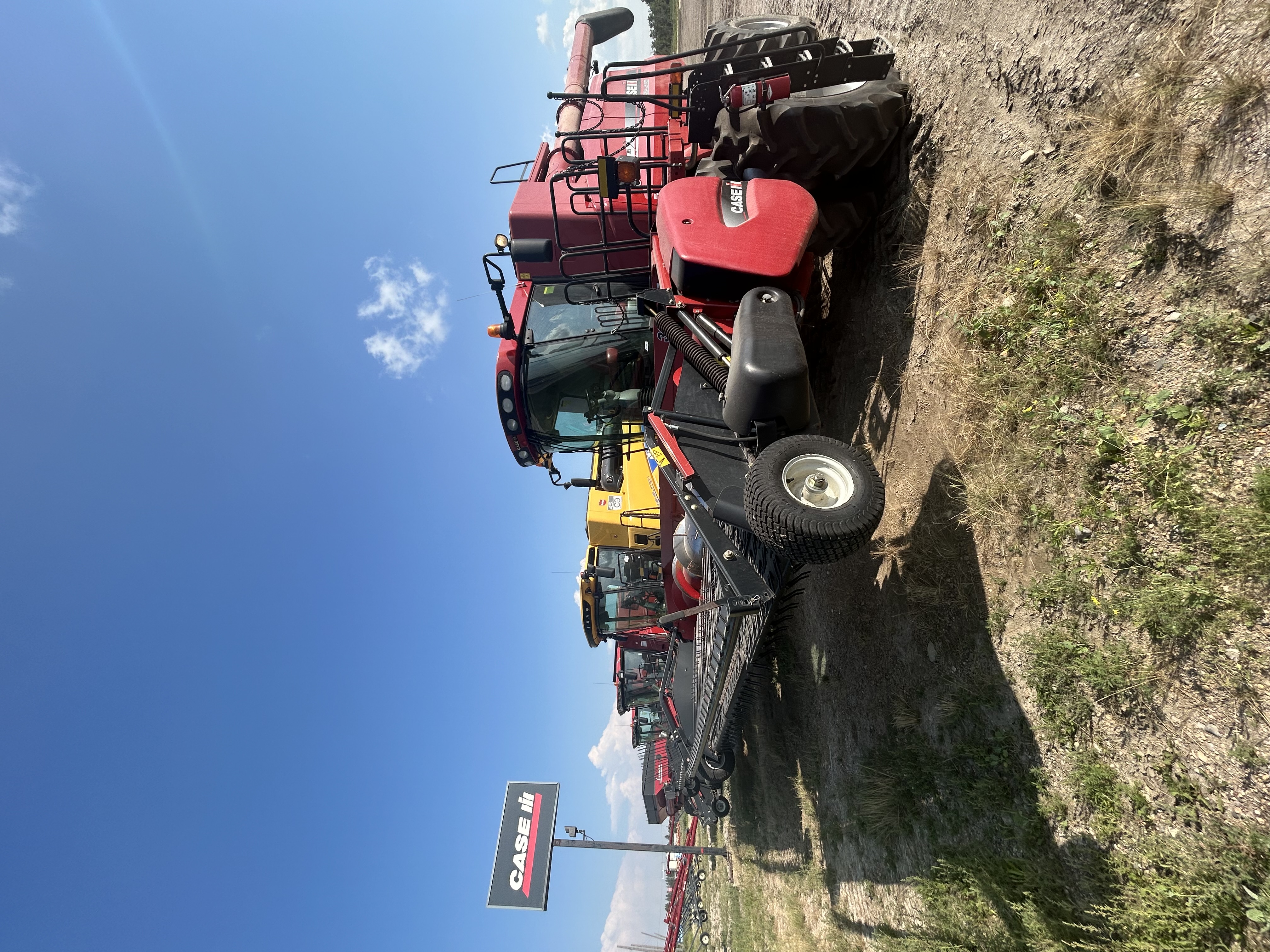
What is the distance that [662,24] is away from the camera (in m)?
28.9

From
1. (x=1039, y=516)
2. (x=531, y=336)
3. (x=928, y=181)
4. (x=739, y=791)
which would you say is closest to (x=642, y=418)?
(x=531, y=336)

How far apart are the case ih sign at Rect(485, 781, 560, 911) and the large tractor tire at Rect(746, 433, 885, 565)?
12.9 metres

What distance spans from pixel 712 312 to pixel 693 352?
0.35 metres

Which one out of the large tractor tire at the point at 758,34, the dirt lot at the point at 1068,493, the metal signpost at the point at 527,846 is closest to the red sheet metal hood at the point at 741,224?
the dirt lot at the point at 1068,493

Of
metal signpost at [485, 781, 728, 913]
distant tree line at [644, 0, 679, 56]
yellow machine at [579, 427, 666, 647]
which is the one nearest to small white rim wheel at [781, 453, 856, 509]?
yellow machine at [579, 427, 666, 647]

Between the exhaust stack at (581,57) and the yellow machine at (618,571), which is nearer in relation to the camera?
the exhaust stack at (581,57)

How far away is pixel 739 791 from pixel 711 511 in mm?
7221

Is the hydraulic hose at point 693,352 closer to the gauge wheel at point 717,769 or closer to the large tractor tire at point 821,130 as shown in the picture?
the large tractor tire at point 821,130

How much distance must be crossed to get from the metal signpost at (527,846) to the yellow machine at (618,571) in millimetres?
4802

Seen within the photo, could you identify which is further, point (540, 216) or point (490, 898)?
point (490, 898)

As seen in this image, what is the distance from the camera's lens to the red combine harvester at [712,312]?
2963 millimetres

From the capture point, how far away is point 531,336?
5.40 meters

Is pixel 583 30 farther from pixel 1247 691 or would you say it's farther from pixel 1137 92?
pixel 1247 691

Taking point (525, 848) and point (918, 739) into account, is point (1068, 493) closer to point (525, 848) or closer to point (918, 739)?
point (918, 739)
